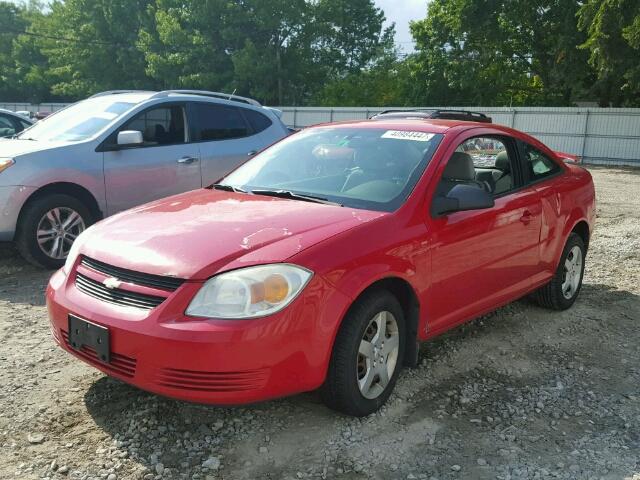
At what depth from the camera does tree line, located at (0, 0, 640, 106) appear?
91.1 ft

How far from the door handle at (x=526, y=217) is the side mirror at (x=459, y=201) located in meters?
0.84

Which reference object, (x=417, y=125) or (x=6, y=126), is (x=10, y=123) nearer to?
(x=6, y=126)

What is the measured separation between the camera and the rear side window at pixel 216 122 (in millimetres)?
7332

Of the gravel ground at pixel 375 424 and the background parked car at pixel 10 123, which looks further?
the background parked car at pixel 10 123

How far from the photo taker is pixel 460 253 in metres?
3.82

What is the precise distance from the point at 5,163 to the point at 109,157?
100cm

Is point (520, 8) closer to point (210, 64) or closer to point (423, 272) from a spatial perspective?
point (210, 64)

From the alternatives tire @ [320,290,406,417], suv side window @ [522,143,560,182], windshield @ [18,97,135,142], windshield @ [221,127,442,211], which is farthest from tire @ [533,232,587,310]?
windshield @ [18,97,135,142]

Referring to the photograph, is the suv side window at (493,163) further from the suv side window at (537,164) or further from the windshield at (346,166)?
the windshield at (346,166)

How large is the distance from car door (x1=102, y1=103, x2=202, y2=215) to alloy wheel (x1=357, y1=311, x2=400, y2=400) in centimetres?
416

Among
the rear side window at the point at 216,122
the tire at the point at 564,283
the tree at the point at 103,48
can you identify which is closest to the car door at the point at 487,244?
the tire at the point at 564,283

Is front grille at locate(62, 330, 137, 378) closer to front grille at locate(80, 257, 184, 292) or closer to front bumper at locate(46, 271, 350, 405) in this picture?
front bumper at locate(46, 271, 350, 405)

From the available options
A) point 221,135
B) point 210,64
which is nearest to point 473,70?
point 210,64

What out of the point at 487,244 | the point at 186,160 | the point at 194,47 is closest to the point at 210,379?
the point at 487,244
